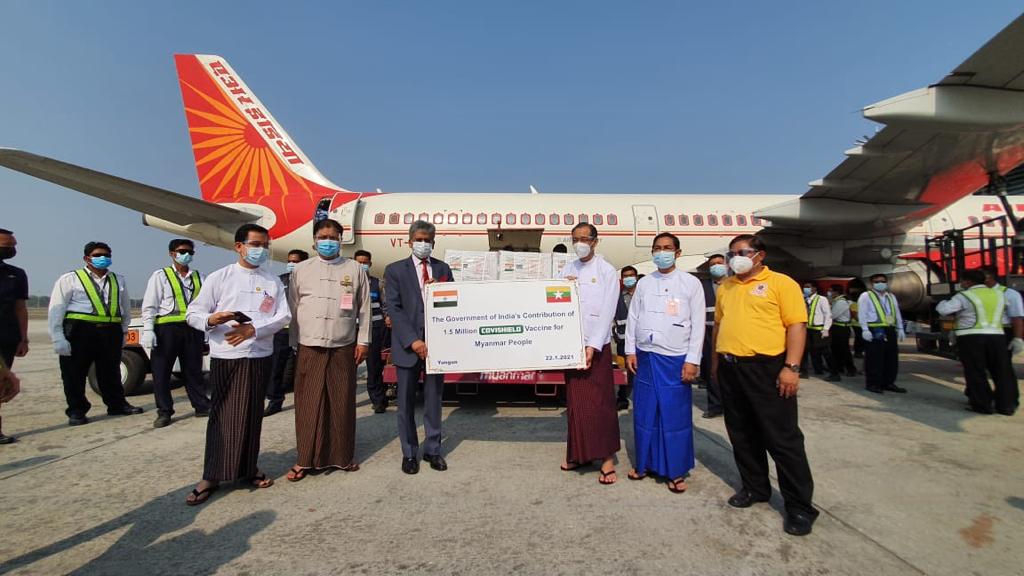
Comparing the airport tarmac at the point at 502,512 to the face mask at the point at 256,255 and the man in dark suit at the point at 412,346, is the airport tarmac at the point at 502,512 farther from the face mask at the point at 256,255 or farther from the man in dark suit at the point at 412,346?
the face mask at the point at 256,255

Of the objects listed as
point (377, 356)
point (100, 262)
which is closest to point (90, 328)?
point (100, 262)

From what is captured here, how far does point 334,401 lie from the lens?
3.55 meters

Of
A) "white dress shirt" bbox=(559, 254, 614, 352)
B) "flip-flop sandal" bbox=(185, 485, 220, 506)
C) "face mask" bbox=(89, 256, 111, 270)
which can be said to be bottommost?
"flip-flop sandal" bbox=(185, 485, 220, 506)

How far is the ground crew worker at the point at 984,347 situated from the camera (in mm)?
5168

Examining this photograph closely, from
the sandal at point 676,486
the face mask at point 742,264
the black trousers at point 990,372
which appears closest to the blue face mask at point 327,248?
the face mask at point 742,264

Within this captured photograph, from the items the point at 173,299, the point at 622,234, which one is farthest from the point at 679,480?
the point at 622,234

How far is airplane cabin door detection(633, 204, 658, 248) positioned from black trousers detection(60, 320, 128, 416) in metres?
10.3

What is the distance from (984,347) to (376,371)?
24.5ft

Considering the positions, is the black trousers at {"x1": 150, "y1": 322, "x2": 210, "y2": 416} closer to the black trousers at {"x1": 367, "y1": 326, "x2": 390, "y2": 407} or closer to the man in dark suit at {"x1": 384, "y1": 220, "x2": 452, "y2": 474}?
the black trousers at {"x1": 367, "y1": 326, "x2": 390, "y2": 407}

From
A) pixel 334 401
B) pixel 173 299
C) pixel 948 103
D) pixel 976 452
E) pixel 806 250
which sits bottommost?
pixel 976 452

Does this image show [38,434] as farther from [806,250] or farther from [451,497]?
[806,250]

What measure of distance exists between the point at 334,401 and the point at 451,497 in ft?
→ 4.17

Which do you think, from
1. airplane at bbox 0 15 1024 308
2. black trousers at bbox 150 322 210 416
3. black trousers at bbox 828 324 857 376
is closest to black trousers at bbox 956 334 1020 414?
black trousers at bbox 828 324 857 376

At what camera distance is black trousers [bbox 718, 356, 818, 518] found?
257 centimetres
